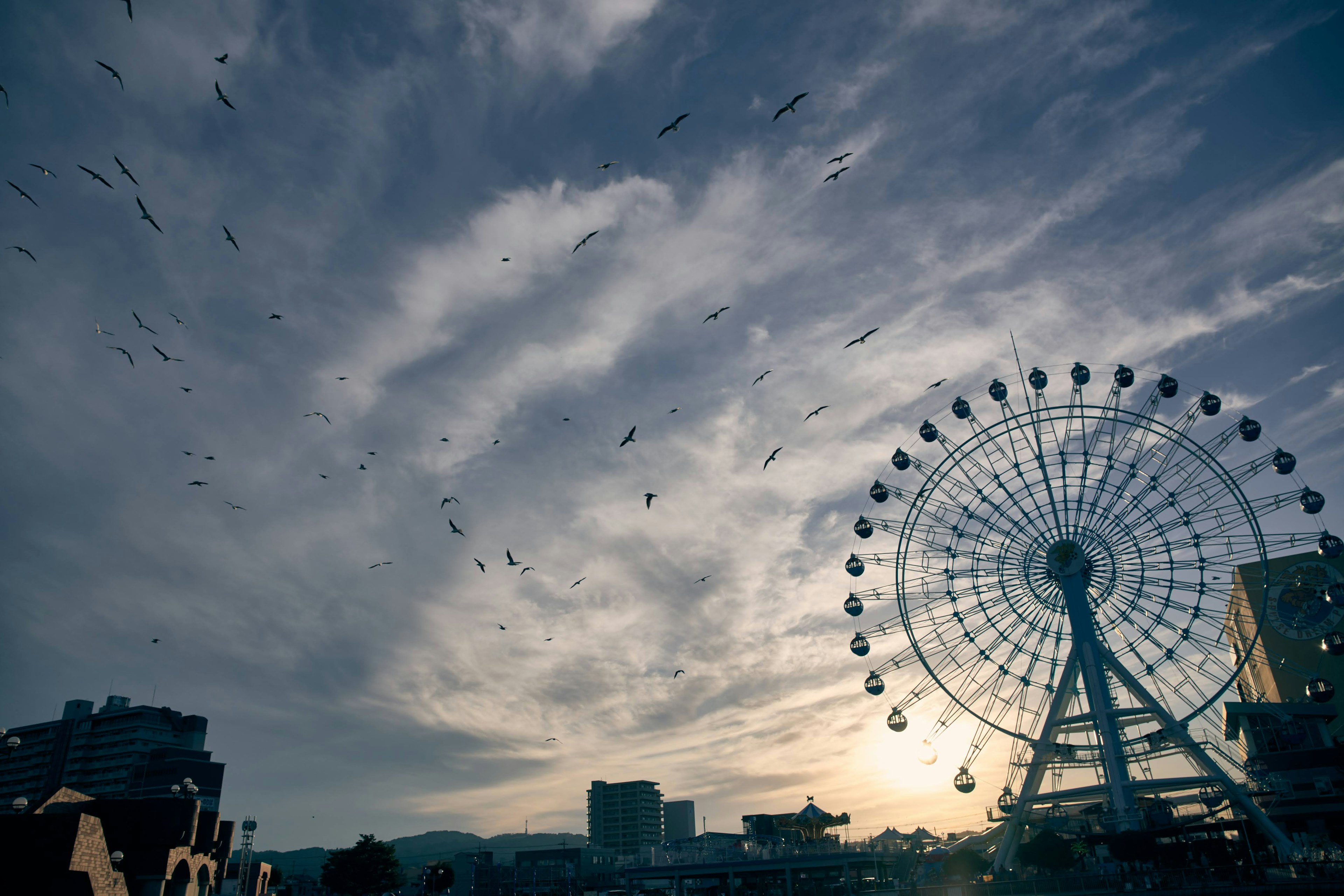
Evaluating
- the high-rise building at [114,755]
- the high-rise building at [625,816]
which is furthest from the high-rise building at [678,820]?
the high-rise building at [114,755]

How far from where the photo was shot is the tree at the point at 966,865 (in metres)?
46.6

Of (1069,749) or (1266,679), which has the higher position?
(1266,679)

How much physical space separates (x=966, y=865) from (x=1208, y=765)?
1517cm

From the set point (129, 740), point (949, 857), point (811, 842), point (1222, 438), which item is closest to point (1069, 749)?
point (949, 857)

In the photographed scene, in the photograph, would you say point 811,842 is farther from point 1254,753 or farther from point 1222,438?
point 1222,438

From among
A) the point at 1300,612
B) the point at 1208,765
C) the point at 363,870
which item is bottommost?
the point at 363,870

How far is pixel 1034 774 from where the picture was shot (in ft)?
145

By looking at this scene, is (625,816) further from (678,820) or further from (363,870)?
(363,870)

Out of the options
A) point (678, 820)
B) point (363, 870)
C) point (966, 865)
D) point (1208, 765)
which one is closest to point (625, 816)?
point (678, 820)

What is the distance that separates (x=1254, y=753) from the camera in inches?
2511

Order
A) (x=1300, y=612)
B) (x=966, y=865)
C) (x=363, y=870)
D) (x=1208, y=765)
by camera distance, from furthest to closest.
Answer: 1. (x=363, y=870)
2. (x=1300, y=612)
3. (x=966, y=865)
4. (x=1208, y=765)

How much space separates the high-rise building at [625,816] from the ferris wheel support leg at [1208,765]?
15429cm

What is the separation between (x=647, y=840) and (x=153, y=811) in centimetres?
15632

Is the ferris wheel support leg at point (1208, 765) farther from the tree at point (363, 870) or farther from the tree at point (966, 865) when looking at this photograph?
the tree at point (363, 870)
